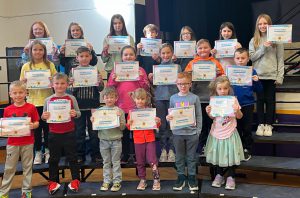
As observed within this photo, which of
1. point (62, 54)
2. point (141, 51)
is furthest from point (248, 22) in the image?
point (62, 54)

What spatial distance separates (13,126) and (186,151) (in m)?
1.84

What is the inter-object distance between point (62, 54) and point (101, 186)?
67.6 inches

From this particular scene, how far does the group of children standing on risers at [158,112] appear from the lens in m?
3.96

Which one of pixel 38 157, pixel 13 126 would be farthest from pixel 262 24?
pixel 38 157

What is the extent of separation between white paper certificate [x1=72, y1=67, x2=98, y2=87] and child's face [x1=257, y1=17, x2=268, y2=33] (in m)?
2.02

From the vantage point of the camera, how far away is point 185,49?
4551 millimetres

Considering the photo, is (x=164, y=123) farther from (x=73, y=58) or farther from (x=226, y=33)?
(x=73, y=58)

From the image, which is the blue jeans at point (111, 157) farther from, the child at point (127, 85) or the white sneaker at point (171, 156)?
the white sneaker at point (171, 156)

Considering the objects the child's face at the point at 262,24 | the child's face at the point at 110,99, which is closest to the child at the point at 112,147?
the child's face at the point at 110,99

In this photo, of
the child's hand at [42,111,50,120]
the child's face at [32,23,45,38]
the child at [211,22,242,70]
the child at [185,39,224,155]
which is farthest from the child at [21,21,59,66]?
the child at [211,22,242,70]

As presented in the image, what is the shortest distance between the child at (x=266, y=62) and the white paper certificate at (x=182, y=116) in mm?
1120

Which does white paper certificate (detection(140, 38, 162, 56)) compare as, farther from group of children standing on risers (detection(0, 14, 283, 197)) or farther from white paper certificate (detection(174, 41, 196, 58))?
white paper certificate (detection(174, 41, 196, 58))

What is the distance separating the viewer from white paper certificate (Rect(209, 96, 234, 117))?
3.85 meters

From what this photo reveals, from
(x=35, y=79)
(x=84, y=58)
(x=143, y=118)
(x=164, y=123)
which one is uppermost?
(x=84, y=58)
